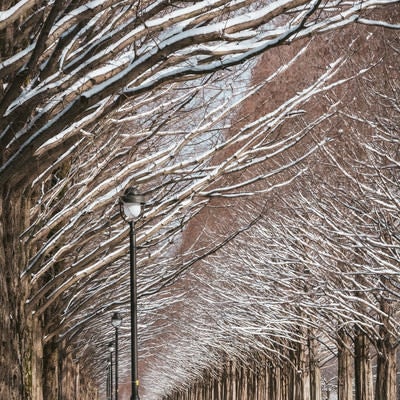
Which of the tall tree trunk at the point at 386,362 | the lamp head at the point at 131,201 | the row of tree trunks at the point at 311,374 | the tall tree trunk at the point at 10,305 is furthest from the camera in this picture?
the row of tree trunks at the point at 311,374

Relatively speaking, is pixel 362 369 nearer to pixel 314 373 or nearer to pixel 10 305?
pixel 314 373

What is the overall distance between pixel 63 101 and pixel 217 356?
1525 inches

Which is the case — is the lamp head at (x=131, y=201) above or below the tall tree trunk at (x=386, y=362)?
above

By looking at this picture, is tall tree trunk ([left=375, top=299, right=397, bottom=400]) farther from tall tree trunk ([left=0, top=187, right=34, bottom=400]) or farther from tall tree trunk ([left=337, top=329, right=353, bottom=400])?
A: tall tree trunk ([left=0, top=187, right=34, bottom=400])

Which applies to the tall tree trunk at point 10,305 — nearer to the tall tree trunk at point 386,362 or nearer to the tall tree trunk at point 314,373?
the tall tree trunk at point 386,362

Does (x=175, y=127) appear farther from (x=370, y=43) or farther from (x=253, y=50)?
(x=253, y=50)

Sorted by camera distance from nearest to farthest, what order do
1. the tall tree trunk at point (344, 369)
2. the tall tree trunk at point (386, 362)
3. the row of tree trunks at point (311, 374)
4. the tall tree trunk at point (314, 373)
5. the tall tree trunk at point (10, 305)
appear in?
the tall tree trunk at point (10, 305) → the tall tree trunk at point (386, 362) → the row of tree trunks at point (311, 374) → the tall tree trunk at point (344, 369) → the tall tree trunk at point (314, 373)

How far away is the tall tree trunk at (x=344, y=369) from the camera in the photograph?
21.0 metres

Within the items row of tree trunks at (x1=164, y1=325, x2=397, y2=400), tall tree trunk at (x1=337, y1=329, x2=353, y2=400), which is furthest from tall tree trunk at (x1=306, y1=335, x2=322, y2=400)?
tall tree trunk at (x1=337, y1=329, x2=353, y2=400)

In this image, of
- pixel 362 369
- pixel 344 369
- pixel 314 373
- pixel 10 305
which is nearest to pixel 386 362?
pixel 362 369

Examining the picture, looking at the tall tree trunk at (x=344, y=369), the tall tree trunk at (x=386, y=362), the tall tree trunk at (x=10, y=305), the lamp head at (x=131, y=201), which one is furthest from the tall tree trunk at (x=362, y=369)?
the tall tree trunk at (x=10, y=305)

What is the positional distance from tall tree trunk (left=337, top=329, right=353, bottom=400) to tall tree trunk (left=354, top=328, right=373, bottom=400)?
1187 millimetres

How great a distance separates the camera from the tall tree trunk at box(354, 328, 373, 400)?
18625mm

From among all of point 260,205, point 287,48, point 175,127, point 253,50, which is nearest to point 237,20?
point 253,50
